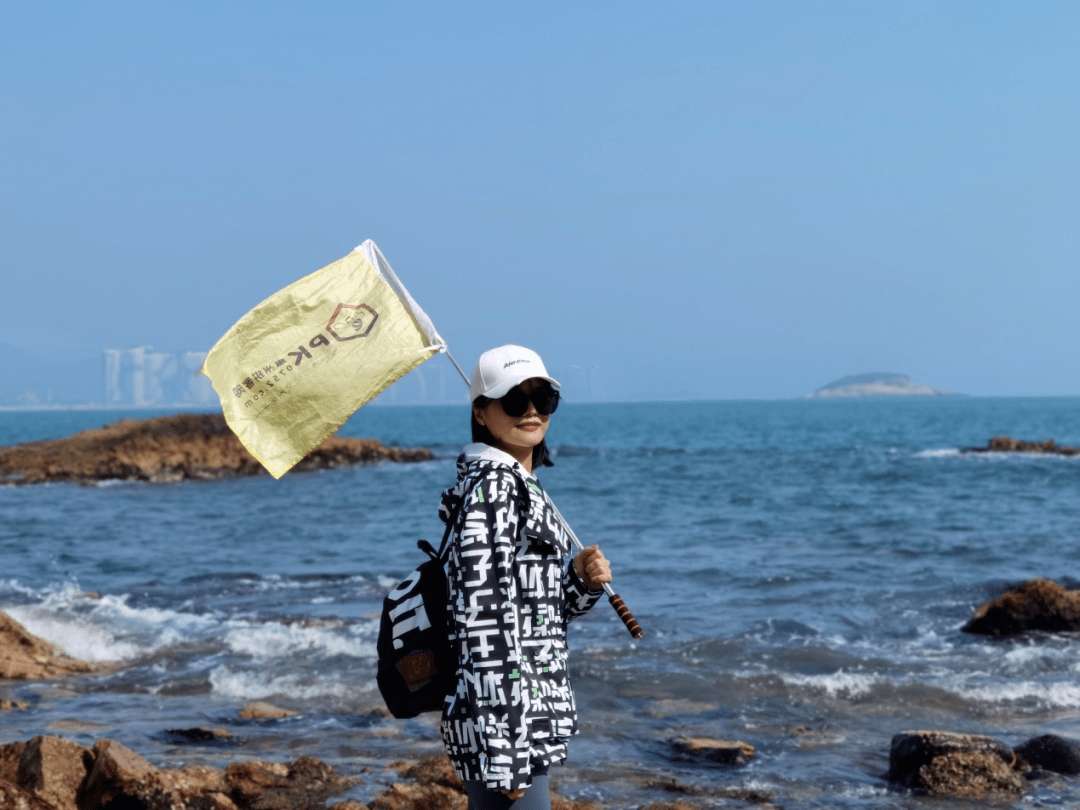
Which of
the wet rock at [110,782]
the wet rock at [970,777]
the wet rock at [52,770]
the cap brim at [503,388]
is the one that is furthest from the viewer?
the wet rock at [970,777]

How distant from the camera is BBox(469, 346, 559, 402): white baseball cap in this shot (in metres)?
3.44

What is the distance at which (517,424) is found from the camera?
348 centimetres

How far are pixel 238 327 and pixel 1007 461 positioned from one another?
46.4 metres

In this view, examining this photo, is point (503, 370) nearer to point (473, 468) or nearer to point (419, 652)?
point (473, 468)

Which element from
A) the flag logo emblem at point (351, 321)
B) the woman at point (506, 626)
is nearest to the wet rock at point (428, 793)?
the woman at point (506, 626)

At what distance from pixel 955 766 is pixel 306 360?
539cm

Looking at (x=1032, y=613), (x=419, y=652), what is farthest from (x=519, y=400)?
(x=1032, y=613)

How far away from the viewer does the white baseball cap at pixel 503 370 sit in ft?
11.3

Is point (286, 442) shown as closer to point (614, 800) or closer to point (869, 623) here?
point (614, 800)

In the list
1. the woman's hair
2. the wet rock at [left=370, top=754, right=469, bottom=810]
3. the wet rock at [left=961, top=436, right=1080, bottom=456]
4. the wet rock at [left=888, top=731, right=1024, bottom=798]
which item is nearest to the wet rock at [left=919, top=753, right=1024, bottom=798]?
the wet rock at [left=888, top=731, right=1024, bottom=798]

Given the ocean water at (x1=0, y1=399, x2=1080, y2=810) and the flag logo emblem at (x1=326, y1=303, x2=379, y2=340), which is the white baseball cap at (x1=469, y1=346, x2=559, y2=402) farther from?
the ocean water at (x1=0, y1=399, x2=1080, y2=810)

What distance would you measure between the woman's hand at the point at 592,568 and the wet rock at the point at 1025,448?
5080 cm

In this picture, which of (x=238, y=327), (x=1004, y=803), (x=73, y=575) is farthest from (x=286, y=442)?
(x=73, y=575)

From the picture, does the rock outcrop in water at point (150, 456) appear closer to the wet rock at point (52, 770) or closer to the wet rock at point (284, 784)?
the wet rock at point (284, 784)
